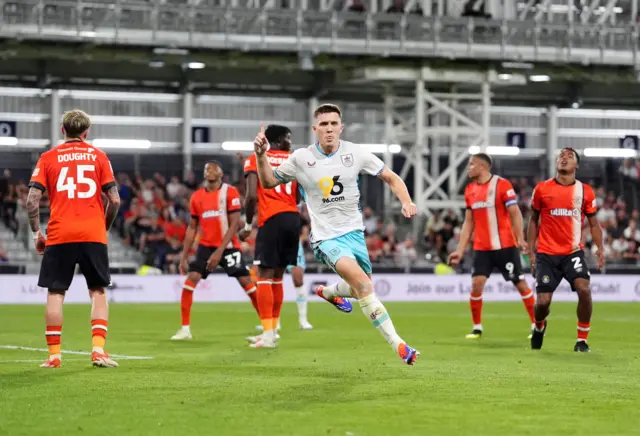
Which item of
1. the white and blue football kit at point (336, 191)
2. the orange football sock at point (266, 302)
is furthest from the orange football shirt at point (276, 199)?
the white and blue football kit at point (336, 191)

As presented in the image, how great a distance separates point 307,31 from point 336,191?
27827 mm

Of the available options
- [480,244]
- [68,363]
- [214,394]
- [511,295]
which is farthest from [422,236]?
[214,394]

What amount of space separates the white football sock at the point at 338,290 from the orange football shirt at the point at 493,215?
249 inches

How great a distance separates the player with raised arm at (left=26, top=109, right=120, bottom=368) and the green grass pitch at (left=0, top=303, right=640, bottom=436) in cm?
70

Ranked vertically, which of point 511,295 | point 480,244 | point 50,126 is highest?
point 50,126

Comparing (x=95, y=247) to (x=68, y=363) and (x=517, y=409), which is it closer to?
(x=68, y=363)

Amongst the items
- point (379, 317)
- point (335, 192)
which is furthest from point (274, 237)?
point (379, 317)

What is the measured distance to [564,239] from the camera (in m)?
15.5

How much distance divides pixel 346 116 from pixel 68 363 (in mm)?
34521

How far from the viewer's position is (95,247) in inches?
484

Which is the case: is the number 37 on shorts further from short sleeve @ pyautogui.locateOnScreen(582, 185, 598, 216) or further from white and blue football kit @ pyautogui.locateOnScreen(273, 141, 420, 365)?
white and blue football kit @ pyautogui.locateOnScreen(273, 141, 420, 365)

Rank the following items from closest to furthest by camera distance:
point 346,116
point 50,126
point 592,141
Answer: point 50,126 < point 346,116 < point 592,141

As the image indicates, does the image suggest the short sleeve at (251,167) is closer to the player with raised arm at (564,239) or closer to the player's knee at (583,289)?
the player with raised arm at (564,239)

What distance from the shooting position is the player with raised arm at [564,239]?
1539 cm
